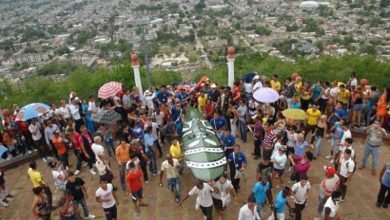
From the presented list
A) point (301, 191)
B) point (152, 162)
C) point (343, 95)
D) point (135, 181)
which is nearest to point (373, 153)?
point (343, 95)

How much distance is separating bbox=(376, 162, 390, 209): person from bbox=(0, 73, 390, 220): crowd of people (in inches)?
1.2

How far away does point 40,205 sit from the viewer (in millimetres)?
6980

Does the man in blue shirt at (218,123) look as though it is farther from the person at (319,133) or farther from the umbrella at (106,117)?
the umbrella at (106,117)

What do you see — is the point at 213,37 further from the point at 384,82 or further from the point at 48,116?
the point at 48,116

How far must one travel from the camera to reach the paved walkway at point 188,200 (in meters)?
8.07

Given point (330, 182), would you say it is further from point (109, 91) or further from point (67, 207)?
point (109, 91)

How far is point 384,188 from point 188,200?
446 centimetres

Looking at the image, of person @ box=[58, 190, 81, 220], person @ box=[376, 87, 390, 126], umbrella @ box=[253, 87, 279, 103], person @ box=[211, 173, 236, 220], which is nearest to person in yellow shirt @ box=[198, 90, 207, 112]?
umbrella @ box=[253, 87, 279, 103]

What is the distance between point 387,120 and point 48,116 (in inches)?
405

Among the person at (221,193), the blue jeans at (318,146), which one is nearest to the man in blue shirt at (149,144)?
the person at (221,193)

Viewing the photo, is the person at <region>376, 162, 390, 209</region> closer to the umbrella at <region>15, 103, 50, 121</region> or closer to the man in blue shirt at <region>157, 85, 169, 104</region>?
the man in blue shirt at <region>157, 85, 169, 104</region>

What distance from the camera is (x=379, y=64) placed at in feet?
83.9

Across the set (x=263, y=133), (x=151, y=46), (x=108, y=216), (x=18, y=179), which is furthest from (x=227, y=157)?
(x=151, y=46)

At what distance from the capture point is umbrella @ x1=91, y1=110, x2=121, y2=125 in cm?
1020
